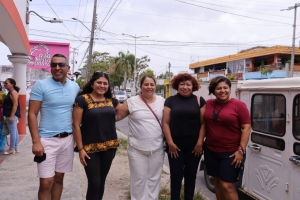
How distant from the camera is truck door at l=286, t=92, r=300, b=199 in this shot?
10.6ft

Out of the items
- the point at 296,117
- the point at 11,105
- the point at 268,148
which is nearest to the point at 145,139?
the point at 268,148

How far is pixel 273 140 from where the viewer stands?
3674 mm

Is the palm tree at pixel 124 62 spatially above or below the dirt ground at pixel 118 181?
above

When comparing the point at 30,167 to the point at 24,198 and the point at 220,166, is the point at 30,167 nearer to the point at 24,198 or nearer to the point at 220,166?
the point at 24,198

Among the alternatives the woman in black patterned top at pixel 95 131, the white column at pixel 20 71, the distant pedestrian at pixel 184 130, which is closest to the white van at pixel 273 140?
the distant pedestrian at pixel 184 130

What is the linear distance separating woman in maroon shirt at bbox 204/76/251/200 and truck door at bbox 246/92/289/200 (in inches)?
23.0

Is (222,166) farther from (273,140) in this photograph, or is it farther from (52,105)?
(52,105)

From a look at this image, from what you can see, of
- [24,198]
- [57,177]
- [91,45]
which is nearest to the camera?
[57,177]

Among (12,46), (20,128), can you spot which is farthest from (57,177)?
(20,128)

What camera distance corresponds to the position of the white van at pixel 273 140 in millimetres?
3320

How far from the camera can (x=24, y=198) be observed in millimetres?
4055

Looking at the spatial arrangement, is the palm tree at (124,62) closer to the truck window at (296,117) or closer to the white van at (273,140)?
the white van at (273,140)

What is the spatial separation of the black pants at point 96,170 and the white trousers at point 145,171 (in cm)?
33

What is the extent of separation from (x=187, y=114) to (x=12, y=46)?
257 inches
